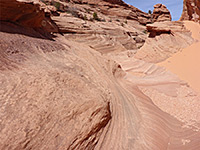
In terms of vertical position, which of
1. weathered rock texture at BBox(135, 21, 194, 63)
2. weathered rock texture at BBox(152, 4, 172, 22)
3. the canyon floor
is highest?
weathered rock texture at BBox(152, 4, 172, 22)

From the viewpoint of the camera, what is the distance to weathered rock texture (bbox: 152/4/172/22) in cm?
2691

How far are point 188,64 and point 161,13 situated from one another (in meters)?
26.9

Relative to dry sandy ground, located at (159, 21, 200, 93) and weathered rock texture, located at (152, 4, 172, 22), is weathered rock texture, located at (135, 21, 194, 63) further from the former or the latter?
weathered rock texture, located at (152, 4, 172, 22)

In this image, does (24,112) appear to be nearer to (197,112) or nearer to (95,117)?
(95,117)

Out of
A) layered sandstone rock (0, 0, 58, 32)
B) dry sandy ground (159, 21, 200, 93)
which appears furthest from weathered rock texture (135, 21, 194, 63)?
layered sandstone rock (0, 0, 58, 32)

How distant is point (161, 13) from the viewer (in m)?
Result: 27.6

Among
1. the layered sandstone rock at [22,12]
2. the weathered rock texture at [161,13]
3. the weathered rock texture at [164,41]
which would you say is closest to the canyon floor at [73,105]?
the layered sandstone rock at [22,12]

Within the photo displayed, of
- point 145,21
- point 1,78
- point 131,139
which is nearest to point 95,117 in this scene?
point 131,139

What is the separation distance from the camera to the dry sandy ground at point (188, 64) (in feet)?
14.6

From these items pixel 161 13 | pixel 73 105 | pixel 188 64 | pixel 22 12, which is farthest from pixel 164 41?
pixel 161 13

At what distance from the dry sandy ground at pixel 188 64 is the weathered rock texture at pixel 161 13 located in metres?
22.5

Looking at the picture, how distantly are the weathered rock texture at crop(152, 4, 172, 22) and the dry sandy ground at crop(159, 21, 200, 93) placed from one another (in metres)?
22.5

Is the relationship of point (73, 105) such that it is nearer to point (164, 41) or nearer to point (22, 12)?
point (22, 12)

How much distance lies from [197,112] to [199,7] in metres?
11.3
